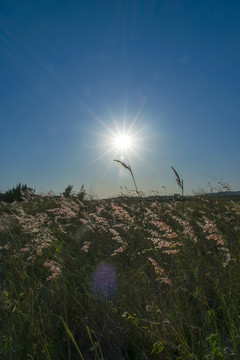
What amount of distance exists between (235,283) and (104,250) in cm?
186

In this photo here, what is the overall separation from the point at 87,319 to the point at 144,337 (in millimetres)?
497

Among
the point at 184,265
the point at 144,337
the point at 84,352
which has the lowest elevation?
the point at 84,352

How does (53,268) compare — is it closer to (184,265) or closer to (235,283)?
(184,265)

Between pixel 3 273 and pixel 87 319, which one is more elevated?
pixel 3 273

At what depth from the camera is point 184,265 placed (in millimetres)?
2264

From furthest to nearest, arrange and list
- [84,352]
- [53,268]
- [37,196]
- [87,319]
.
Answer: [37,196], [87,319], [84,352], [53,268]

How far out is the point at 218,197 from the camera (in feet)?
23.2

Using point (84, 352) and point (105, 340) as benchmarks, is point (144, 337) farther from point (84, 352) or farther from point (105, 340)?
point (84, 352)

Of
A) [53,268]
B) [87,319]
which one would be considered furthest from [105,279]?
[53,268]

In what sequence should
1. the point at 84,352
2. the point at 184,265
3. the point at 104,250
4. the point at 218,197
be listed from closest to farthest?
1. the point at 84,352
2. the point at 184,265
3. the point at 104,250
4. the point at 218,197

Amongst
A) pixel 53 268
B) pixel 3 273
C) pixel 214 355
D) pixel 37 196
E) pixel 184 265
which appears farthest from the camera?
pixel 37 196

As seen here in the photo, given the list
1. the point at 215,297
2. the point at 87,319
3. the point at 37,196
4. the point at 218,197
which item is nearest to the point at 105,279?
the point at 87,319

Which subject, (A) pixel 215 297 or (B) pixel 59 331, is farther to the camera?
(A) pixel 215 297

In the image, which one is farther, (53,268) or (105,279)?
(105,279)
